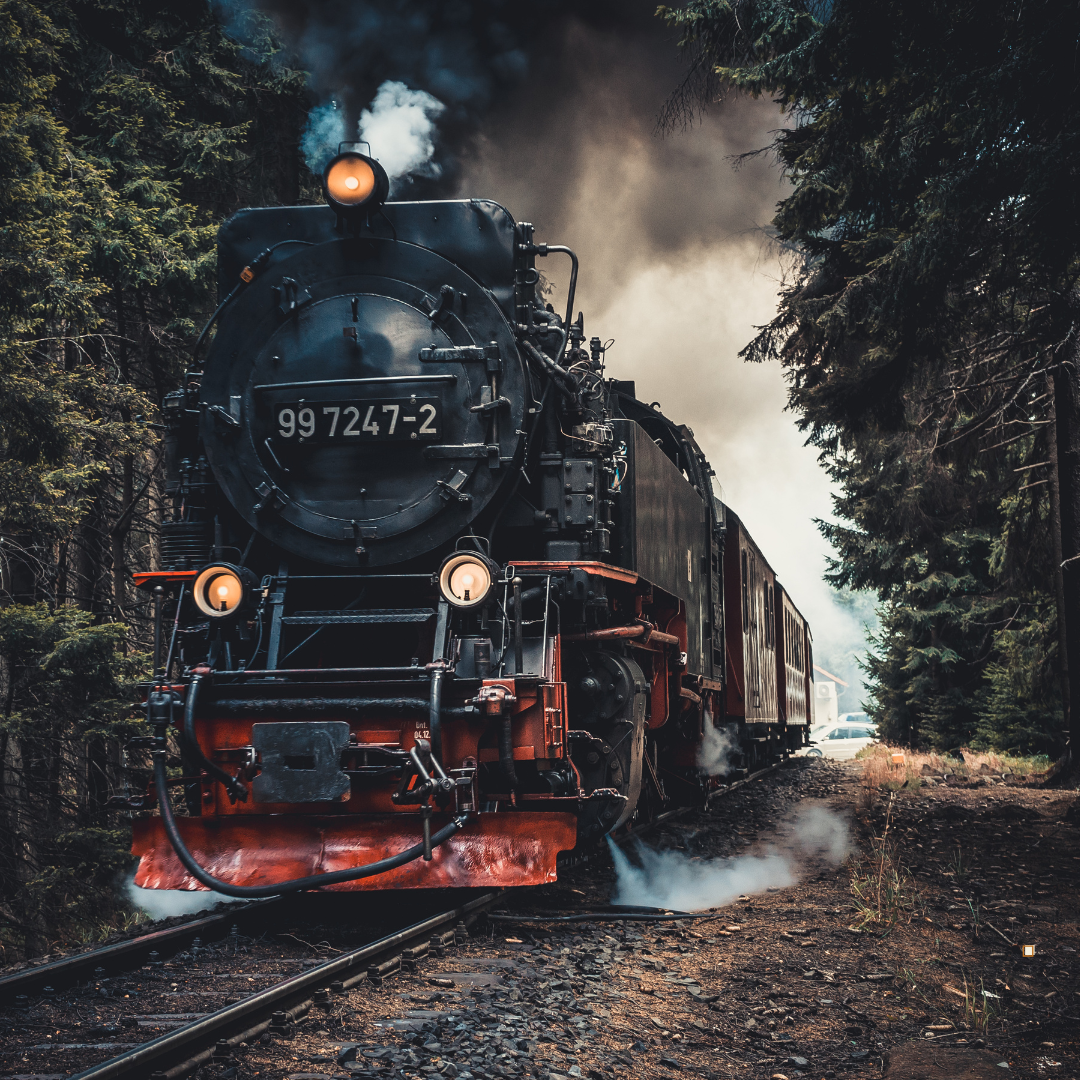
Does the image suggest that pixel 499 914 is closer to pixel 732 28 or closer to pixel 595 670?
pixel 595 670

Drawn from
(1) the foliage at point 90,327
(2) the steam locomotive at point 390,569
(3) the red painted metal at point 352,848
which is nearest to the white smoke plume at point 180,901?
(1) the foliage at point 90,327

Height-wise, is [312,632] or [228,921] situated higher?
[312,632]

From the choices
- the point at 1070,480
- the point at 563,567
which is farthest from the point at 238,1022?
the point at 1070,480

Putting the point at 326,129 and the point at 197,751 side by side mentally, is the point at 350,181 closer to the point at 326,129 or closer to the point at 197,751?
the point at 197,751

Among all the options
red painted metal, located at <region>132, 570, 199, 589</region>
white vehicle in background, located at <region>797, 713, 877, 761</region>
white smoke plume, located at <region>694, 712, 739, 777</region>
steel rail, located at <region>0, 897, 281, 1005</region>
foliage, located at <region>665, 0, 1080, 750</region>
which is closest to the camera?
steel rail, located at <region>0, 897, 281, 1005</region>

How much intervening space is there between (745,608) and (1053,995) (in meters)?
7.11

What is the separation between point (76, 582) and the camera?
38.3 feet

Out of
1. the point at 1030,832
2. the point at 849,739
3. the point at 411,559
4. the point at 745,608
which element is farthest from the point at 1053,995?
the point at 849,739

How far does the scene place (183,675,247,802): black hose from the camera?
4520 millimetres

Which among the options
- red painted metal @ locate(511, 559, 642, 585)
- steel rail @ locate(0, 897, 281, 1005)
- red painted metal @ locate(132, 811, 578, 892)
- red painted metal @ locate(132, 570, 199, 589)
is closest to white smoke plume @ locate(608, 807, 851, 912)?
red painted metal @ locate(132, 811, 578, 892)

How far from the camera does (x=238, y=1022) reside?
10.6ft

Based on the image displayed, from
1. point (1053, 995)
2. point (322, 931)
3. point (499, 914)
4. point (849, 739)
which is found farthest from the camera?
point (849, 739)

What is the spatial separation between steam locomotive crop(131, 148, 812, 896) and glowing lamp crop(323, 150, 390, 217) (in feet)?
0.04

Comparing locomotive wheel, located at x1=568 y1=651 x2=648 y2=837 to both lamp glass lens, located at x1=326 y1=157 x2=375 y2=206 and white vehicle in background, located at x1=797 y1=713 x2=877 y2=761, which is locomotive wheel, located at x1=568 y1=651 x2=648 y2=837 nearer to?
lamp glass lens, located at x1=326 y1=157 x2=375 y2=206
